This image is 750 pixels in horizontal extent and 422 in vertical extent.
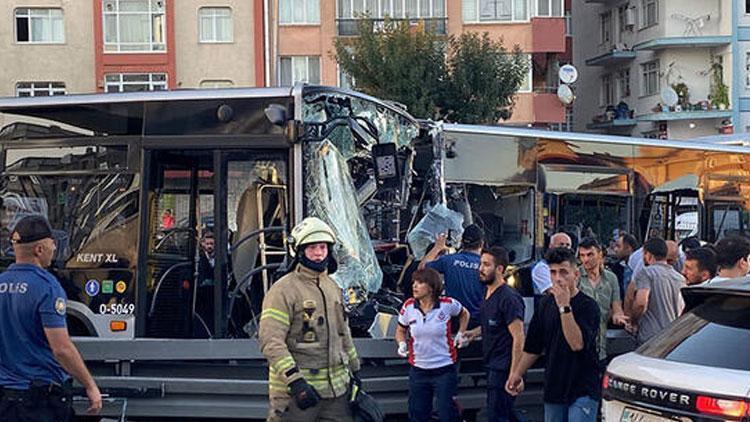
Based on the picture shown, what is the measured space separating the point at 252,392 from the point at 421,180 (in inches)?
142

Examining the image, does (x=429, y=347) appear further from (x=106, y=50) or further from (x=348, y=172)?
(x=106, y=50)

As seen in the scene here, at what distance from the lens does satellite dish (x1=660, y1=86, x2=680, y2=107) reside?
38.4 meters

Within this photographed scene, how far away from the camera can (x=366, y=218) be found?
9.38 meters

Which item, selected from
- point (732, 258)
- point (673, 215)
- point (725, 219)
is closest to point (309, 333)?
point (732, 258)

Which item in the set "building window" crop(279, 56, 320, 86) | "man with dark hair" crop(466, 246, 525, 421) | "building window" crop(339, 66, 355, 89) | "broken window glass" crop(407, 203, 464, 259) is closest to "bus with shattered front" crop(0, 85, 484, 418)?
"man with dark hair" crop(466, 246, 525, 421)

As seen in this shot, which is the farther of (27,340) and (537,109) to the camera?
(537,109)

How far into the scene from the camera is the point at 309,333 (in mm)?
6027

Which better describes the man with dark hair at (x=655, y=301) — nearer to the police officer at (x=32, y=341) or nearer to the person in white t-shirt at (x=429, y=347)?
the person in white t-shirt at (x=429, y=347)

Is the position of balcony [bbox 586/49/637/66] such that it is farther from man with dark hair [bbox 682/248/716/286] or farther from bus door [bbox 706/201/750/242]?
man with dark hair [bbox 682/248/716/286]

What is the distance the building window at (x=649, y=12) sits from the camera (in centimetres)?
4097

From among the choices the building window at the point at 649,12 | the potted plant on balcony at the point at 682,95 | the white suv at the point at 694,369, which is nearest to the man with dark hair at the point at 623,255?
the white suv at the point at 694,369

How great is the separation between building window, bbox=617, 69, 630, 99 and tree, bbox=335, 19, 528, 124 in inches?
466

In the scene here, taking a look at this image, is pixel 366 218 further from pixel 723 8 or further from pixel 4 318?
pixel 723 8

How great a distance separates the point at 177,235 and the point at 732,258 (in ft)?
14.4
